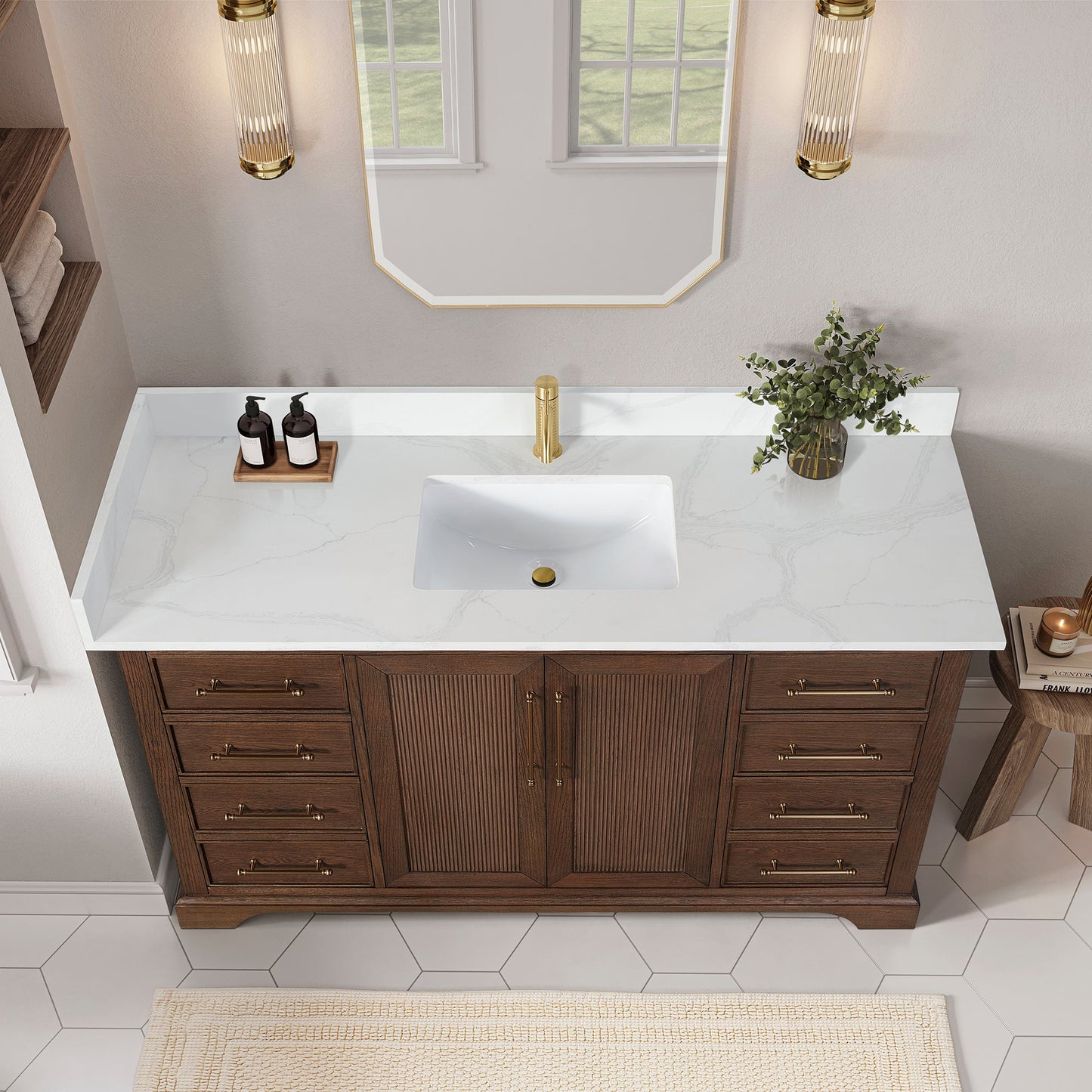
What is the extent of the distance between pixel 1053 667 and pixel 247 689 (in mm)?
1652

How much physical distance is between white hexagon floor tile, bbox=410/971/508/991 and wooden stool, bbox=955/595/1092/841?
1.14 meters

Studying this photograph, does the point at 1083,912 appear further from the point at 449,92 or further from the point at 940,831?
the point at 449,92

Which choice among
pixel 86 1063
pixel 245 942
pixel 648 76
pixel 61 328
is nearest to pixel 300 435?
pixel 61 328

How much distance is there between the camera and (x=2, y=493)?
195cm

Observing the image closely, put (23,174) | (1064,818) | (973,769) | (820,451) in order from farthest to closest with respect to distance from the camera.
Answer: (973,769) < (1064,818) < (820,451) < (23,174)

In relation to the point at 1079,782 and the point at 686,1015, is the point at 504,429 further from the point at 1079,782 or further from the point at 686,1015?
the point at 1079,782

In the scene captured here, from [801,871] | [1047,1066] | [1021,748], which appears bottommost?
[1047,1066]

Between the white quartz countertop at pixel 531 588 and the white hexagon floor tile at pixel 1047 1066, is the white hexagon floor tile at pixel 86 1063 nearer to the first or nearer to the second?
the white quartz countertop at pixel 531 588

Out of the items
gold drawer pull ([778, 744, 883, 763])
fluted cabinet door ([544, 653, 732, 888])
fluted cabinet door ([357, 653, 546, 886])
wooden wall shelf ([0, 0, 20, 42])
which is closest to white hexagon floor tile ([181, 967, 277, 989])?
fluted cabinet door ([357, 653, 546, 886])

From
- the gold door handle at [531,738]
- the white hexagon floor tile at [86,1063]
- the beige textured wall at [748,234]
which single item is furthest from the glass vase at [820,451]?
the white hexagon floor tile at [86,1063]

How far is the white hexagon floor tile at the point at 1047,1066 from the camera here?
2.31 meters

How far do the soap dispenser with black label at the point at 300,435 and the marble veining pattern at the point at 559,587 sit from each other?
0.22 feet

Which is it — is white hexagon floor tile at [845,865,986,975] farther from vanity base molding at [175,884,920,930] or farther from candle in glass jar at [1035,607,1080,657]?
candle in glass jar at [1035,607,1080,657]

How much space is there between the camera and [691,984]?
2.47 metres
